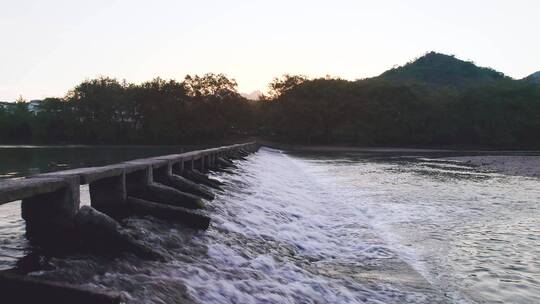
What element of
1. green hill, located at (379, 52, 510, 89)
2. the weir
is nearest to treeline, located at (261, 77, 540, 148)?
the weir

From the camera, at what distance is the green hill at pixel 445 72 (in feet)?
572

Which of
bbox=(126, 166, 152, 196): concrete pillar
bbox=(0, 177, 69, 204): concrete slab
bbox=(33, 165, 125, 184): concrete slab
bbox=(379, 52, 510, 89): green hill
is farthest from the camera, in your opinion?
bbox=(379, 52, 510, 89): green hill

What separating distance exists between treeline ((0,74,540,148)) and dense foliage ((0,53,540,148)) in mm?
200

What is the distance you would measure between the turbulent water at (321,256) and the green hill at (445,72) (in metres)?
168

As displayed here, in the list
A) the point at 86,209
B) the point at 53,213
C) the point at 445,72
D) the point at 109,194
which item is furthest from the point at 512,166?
the point at 445,72

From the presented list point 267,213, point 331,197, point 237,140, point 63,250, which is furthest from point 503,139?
point 63,250

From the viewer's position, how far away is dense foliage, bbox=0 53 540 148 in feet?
286

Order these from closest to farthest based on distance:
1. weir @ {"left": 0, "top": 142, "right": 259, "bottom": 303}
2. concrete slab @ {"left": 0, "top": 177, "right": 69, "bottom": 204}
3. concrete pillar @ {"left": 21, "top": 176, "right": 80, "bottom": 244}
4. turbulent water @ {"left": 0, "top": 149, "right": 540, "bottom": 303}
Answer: weir @ {"left": 0, "top": 142, "right": 259, "bottom": 303}, concrete slab @ {"left": 0, "top": 177, "right": 69, "bottom": 204}, turbulent water @ {"left": 0, "top": 149, "right": 540, "bottom": 303}, concrete pillar @ {"left": 21, "top": 176, "right": 80, "bottom": 244}

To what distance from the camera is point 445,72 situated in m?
180

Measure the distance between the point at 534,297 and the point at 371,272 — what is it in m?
2.28

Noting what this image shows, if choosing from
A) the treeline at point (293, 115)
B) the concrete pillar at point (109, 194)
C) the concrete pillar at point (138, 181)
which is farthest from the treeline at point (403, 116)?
the concrete pillar at point (109, 194)

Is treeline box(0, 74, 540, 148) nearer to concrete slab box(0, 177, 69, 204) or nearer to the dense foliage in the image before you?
the dense foliage

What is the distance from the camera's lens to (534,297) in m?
6.12

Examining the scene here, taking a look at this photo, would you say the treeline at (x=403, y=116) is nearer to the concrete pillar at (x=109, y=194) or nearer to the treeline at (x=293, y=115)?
the treeline at (x=293, y=115)
